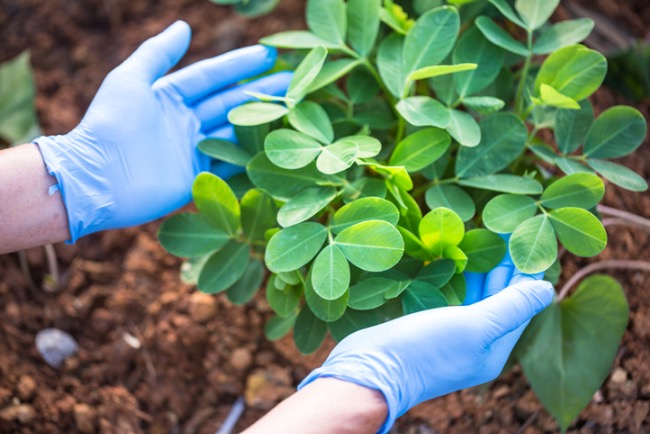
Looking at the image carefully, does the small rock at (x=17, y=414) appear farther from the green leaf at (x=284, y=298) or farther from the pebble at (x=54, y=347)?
the green leaf at (x=284, y=298)

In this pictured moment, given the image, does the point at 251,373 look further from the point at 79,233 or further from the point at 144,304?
the point at 79,233

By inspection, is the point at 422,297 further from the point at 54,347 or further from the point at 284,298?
the point at 54,347

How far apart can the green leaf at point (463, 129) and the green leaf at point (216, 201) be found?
1.40 feet

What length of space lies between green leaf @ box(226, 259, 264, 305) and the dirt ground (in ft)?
0.75

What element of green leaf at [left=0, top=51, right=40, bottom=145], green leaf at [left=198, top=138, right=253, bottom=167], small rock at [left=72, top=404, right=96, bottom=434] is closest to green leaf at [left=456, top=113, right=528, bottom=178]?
green leaf at [left=198, top=138, right=253, bottom=167]

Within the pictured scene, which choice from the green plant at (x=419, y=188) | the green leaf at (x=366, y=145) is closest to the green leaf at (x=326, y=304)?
the green plant at (x=419, y=188)

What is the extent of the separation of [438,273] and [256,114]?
1.50 feet

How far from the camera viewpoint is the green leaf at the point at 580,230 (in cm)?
107

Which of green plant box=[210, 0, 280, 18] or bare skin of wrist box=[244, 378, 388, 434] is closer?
bare skin of wrist box=[244, 378, 388, 434]

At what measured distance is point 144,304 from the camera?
158 cm

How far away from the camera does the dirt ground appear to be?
138 cm

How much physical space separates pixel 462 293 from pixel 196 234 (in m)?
0.53

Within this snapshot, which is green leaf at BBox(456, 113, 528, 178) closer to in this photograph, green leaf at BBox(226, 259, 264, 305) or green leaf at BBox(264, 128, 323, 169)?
green leaf at BBox(264, 128, 323, 169)

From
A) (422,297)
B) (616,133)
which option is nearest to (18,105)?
(422,297)
